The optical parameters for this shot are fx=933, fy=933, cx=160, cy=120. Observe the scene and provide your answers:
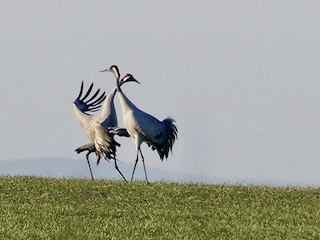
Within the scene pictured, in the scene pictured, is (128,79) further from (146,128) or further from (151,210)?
(151,210)

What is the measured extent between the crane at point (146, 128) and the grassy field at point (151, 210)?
1532 mm

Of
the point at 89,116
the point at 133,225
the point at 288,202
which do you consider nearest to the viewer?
the point at 133,225

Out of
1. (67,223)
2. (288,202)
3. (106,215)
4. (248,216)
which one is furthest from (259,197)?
(67,223)

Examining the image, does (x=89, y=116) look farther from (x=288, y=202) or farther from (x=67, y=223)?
(x=67, y=223)

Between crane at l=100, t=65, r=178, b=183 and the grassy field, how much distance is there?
60.3 inches

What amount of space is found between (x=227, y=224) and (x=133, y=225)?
5.03 ft

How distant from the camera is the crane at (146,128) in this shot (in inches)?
Result: 838

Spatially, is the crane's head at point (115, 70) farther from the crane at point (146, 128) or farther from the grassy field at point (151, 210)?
the grassy field at point (151, 210)

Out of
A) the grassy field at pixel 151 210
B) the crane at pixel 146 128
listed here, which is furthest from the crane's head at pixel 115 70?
the grassy field at pixel 151 210

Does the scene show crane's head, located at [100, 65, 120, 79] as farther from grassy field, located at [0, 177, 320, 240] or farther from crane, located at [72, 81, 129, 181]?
grassy field, located at [0, 177, 320, 240]

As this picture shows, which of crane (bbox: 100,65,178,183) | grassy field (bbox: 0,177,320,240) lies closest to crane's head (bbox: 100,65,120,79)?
crane (bbox: 100,65,178,183)

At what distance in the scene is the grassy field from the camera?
14.1m

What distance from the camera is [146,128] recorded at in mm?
21469

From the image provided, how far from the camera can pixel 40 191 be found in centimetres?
1892
